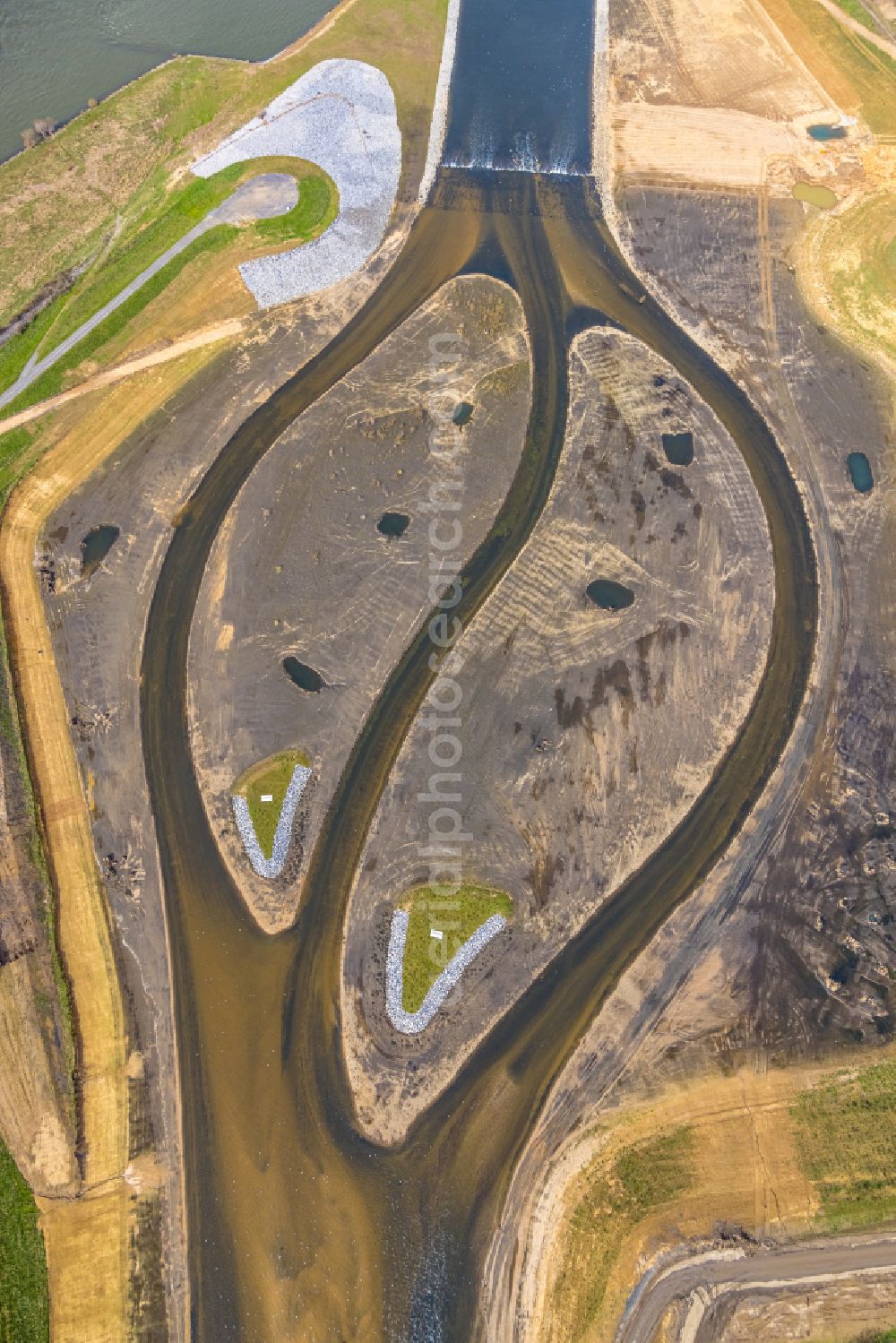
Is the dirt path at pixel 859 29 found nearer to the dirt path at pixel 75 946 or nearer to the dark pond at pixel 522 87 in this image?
the dark pond at pixel 522 87

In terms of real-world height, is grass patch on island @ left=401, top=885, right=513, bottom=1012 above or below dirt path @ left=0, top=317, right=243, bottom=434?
below

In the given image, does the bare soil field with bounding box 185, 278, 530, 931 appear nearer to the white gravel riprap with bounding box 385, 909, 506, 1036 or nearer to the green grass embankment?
the white gravel riprap with bounding box 385, 909, 506, 1036

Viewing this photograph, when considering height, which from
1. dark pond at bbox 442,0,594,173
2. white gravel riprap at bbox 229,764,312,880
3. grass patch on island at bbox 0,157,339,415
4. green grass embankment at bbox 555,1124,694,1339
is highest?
dark pond at bbox 442,0,594,173

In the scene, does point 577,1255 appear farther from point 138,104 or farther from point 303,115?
point 138,104

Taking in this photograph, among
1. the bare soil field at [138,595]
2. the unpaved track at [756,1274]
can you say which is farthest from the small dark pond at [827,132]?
the unpaved track at [756,1274]

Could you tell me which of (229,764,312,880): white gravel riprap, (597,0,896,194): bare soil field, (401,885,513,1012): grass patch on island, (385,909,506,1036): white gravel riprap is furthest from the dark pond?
(385,909,506,1036): white gravel riprap

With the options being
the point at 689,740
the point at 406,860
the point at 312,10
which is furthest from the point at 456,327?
the point at 312,10

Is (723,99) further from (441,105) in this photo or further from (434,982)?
(434,982)
